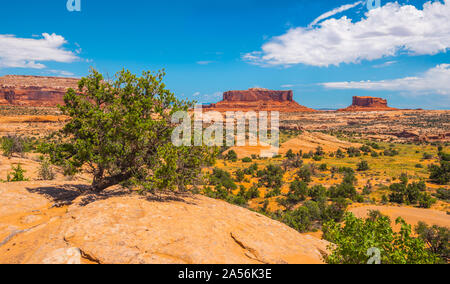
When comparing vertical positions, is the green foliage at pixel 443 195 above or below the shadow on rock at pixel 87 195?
below

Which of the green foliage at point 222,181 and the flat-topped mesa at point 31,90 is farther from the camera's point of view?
the flat-topped mesa at point 31,90

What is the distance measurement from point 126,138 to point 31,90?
169372 millimetres

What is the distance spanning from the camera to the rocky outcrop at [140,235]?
6.91 m

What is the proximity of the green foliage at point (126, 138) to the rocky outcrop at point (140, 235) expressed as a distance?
5.23 feet

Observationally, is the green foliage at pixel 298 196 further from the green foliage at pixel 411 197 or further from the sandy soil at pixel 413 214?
the green foliage at pixel 411 197

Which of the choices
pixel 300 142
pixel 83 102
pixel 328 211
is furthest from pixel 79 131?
pixel 300 142

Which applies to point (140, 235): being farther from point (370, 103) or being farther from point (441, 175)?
point (370, 103)

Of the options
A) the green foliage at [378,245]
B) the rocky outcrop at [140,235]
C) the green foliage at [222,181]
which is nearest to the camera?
the green foliage at [378,245]

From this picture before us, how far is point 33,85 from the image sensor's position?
14562 cm

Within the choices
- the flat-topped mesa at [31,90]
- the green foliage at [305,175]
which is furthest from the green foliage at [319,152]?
the flat-topped mesa at [31,90]

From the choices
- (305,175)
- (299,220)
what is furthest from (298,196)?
(305,175)

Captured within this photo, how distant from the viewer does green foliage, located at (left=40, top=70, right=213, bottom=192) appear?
38.1 feet

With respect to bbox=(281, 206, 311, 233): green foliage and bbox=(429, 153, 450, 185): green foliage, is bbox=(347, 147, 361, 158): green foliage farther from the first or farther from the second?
bbox=(281, 206, 311, 233): green foliage

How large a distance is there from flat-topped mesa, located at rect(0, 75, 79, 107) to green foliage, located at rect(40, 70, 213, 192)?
450ft
